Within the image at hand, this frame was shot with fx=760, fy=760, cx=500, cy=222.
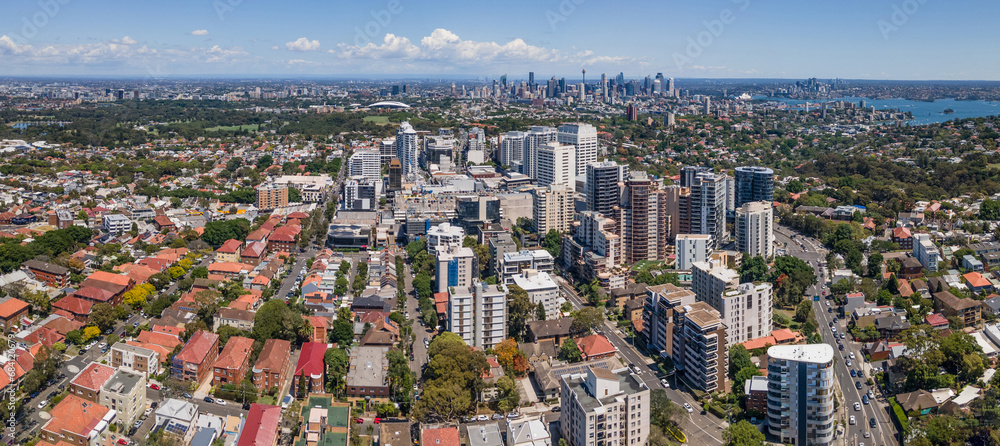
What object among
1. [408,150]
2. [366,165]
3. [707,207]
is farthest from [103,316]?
[408,150]

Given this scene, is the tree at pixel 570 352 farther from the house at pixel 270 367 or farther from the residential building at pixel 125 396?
the residential building at pixel 125 396

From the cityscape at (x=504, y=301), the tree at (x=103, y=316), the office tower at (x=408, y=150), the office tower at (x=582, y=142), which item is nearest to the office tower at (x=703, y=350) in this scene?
the cityscape at (x=504, y=301)

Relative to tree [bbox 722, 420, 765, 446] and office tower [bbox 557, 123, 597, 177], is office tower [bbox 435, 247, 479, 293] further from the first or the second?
office tower [bbox 557, 123, 597, 177]

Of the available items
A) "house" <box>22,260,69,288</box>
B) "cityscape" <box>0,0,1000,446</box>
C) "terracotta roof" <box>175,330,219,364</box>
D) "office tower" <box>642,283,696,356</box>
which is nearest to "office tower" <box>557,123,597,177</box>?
"cityscape" <box>0,0,1000,446</box>

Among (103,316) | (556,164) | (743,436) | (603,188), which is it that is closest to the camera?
(743,436)

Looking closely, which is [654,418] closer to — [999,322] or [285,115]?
[999,322]

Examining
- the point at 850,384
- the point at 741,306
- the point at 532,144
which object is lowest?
the point at 850,384

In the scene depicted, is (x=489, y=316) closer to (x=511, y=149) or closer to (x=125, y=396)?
(x=125, y=396)
